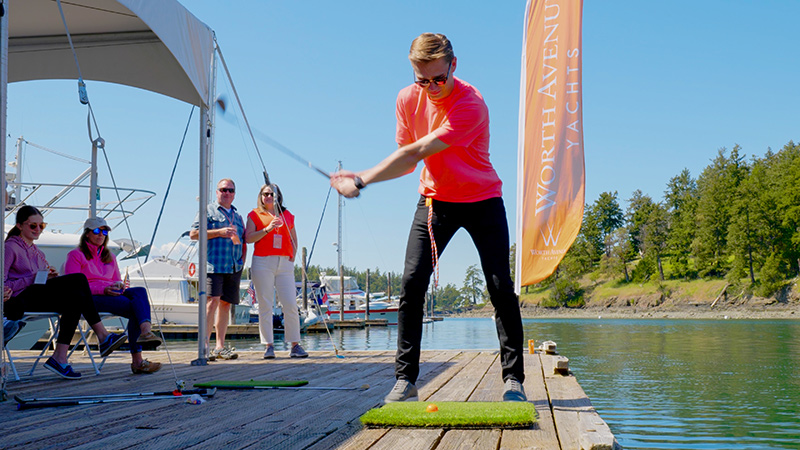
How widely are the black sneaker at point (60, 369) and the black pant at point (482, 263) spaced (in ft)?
Answer: 8.72

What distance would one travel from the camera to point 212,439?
2.33m

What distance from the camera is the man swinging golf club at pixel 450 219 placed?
3.09 metres

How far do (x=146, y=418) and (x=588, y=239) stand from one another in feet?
332

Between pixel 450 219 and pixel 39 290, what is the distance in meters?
2.94

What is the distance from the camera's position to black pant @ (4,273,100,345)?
14.3 feet

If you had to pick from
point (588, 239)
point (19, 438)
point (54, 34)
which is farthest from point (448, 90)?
point (588, 239)

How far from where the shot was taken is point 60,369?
14.9 feet

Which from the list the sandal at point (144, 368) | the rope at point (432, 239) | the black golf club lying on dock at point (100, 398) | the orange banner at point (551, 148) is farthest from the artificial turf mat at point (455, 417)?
the orange banner at point (551, 148)

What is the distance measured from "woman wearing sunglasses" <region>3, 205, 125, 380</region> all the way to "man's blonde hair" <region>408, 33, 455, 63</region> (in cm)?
298

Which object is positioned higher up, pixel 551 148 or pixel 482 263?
pixel 551 148

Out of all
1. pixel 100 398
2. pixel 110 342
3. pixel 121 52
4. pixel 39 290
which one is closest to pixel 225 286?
pixel 110 342

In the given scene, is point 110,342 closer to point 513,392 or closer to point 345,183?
point 345,183

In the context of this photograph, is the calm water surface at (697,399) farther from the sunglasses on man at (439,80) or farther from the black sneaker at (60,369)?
the black sneaker at (60,369)

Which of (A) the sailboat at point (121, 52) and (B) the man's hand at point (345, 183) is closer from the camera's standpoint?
(B) the man's hand at point (345, 183)
